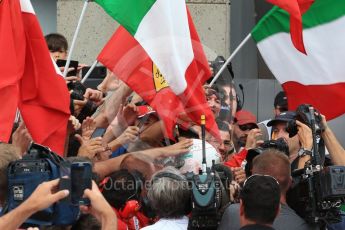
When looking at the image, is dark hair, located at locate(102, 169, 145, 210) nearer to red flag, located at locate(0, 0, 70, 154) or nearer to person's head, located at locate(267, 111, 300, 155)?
red flag, located at locate(0, 0, 70, 154)

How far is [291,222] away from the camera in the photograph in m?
6.38

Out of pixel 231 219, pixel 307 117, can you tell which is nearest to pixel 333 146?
pixel 307 117

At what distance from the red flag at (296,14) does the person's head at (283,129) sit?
532 millimetres

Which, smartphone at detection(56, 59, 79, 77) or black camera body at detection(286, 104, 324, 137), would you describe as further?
smartphone at detection(56, 59, 79, 77)

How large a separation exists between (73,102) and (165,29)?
83 cm

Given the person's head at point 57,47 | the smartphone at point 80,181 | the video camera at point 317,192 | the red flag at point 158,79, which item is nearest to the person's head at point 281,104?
the red flag at point 158,79

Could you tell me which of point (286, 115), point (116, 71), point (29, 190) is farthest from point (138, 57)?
point (29, 190)

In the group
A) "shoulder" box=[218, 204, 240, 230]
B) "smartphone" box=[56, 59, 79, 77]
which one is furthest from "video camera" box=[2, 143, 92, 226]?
"smartphone" box=[56, 59, 79, 77]

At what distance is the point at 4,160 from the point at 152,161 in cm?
212

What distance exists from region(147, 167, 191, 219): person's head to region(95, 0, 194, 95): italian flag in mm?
1280

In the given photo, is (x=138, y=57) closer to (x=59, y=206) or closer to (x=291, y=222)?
(x=291, y=222)

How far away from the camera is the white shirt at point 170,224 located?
249 inches

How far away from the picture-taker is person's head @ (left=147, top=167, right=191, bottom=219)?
6.32 meters

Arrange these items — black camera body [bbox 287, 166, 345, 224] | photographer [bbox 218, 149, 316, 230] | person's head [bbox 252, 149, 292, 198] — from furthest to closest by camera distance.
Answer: person's head [bbox 252, 149, 292, 198]
photographer [bbox 218, 149, 316, 230]
black camera body [bbox 287, 166, 345, 224]
